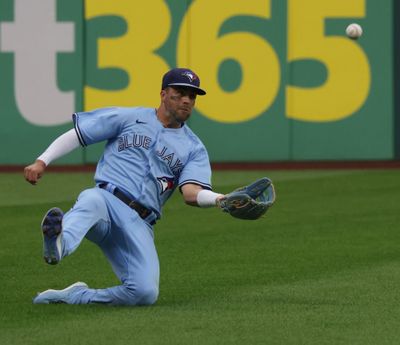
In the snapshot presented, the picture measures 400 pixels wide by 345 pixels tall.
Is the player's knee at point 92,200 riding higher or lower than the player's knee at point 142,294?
higher

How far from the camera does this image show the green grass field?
7164mm

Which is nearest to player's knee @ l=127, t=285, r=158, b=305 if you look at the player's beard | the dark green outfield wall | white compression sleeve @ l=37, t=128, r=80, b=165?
white compression sleeve @ l=37, t=128, r=80, b=165

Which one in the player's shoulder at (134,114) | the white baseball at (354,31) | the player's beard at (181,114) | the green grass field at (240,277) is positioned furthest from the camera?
the white baseball at (354,31)

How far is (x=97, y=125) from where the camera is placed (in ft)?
27.1

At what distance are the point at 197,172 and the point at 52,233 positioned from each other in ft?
4.12

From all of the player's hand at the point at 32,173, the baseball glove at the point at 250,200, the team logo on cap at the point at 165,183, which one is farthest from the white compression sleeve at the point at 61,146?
the baseball glove at the point at 250,200

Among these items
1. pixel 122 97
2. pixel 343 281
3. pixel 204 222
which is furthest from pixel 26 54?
pixel 343 281

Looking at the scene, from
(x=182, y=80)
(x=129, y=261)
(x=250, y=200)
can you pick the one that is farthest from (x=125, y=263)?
(x=182, y=80)

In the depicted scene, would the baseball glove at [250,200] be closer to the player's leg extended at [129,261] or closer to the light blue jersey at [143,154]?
the light blue jersey at [143,154]

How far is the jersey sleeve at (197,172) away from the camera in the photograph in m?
8.15

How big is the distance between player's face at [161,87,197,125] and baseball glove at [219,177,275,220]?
2.70 ft

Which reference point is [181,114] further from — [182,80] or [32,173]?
[32,173]

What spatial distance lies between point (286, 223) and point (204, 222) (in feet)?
2.77

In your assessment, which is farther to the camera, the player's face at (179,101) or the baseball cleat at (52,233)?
the player's face at (179,101)
